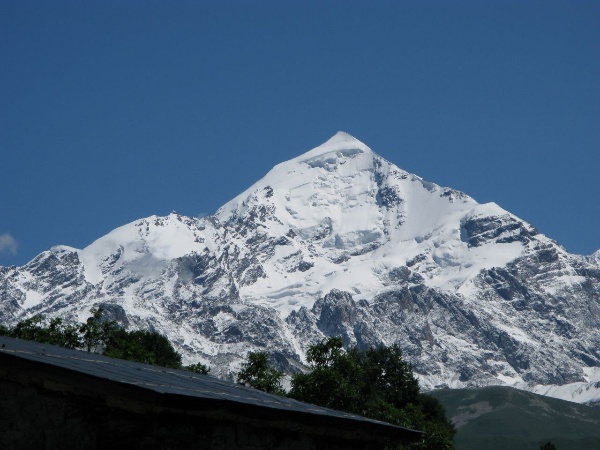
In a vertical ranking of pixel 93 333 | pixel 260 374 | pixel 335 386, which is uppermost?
pixel 93 333

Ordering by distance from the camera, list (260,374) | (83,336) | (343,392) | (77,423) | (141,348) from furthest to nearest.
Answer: (141,348)
(83,336)
(260,374)
(343,392)
(77,423)

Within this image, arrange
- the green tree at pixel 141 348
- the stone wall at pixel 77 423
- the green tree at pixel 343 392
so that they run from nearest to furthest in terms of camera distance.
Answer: the stone wall at pixel 77 423 < the green tree at pixel 343 392 < the green tree at pixel 141 348

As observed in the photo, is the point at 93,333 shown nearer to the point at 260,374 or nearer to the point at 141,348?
the point at 141,348

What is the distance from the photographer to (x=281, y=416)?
46.8 feet

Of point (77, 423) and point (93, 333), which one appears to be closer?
point (77, 423)

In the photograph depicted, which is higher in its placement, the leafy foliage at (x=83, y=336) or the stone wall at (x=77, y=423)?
the leafy foliage at (x=83, y=336)

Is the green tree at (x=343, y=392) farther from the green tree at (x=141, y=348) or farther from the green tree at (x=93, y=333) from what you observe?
the green tree at (x=93, y=333)

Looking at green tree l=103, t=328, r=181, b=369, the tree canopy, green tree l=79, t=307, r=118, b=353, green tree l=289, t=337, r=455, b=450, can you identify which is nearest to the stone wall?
the tree canopy

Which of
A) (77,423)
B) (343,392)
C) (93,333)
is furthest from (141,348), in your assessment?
(77,423)

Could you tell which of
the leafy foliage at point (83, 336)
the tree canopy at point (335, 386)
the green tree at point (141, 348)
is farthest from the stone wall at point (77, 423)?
the leafy foliage at point (83, 336)

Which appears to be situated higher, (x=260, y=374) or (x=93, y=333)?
(x=93, y=333)

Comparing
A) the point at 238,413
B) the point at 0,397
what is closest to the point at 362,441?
the point at 238,413

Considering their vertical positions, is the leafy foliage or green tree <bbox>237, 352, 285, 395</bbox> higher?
the leafy foliage

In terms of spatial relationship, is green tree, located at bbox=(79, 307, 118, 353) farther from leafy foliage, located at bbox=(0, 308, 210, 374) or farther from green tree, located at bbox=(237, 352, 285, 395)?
green tree, located at bbox=(237, 352, 285, 395)
